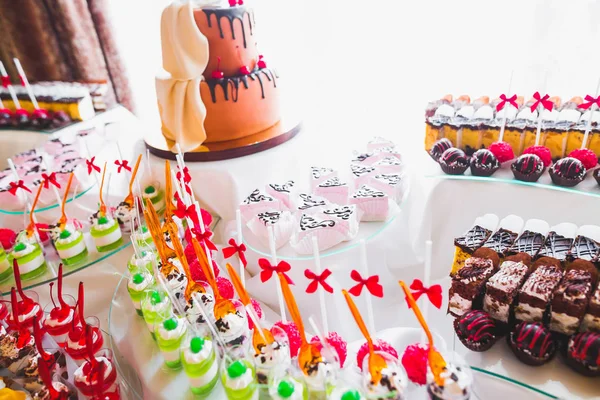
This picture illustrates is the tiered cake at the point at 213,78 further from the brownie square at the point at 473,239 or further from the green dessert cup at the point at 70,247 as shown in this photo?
the brownie square at the point at 473,239

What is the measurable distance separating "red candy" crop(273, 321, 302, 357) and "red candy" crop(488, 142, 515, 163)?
99 cm

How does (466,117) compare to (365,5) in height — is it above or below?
below

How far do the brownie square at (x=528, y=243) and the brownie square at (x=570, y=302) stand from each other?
5.8 inches

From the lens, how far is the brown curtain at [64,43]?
2605mm

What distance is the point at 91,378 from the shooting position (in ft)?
3.82

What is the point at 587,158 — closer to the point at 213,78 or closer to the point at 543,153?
the point at 543,153

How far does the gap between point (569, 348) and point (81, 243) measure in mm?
1501

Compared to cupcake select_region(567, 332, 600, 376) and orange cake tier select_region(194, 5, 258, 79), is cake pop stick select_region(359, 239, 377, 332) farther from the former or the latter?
orange cake tier select_region(194, 5, 258, 79)

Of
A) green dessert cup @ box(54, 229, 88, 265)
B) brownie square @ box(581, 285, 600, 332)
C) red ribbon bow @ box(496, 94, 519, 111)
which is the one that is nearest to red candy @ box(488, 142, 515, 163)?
red ribbon bow @ box(496, 94, 519, 111)

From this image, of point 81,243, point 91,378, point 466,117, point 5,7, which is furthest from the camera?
point 5,7

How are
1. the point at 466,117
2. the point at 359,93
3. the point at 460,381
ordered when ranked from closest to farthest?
the point at 460,381 → the point at 466,117 → the point at 359,93

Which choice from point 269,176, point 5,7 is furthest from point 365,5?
point 5,7

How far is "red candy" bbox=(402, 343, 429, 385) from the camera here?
37.6 inches

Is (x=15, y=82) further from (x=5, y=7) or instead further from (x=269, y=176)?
(x=269, y=176)
